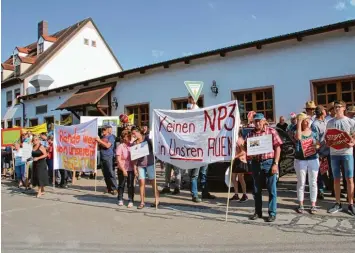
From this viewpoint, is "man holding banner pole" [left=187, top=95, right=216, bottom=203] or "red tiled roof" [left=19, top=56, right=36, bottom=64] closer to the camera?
"man holding banner pole" [left=187, top=95, right=216, bottom=203]

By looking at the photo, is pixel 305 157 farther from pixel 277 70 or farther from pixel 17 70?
pixel 17 70

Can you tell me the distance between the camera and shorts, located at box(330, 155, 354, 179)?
20.2 feet

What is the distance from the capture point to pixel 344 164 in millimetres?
6203

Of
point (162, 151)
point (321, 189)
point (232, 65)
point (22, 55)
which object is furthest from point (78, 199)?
point (22, 55)

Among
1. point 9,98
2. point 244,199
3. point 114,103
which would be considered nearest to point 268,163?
point 244,199

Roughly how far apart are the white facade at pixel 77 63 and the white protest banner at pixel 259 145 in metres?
23.8

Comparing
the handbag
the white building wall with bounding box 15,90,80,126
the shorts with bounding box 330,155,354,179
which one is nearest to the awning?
the white building wall with bounding box 15,90,80,126

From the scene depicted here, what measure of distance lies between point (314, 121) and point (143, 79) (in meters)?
10.5

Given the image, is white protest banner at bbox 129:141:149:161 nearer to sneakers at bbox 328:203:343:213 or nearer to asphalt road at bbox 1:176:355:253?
asphalt road at bbox 1:176:355:253

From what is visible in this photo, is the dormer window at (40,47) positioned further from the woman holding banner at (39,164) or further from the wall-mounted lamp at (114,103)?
the woman holding banner at (39,164)

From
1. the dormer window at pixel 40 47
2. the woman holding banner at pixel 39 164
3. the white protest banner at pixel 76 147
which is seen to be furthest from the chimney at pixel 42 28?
the woman holding banner at pixel 39 164

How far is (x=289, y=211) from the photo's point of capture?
21.1 feet

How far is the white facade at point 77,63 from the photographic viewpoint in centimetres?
2931

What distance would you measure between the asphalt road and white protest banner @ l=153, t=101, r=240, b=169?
1.02 metres
